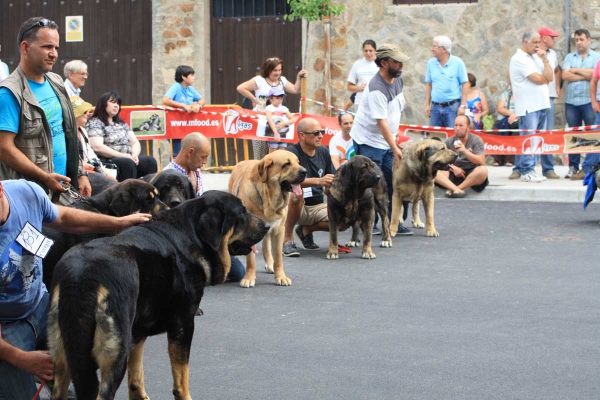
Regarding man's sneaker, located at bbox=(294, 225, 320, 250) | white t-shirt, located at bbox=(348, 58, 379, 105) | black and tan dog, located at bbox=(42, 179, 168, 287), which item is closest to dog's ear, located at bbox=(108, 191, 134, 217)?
black and tan dog, located at bbox=(42, 179, 168, 287)

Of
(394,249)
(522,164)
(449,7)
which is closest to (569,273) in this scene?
(394,249)

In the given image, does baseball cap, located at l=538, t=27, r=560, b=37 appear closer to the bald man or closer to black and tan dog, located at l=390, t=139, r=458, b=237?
black and tan dog, located at l=390, t=139, r=458, b=237

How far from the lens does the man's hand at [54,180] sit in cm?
618

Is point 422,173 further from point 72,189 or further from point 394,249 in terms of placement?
point 72,189

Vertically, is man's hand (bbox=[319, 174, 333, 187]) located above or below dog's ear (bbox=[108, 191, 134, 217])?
below

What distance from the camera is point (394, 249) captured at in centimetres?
1050

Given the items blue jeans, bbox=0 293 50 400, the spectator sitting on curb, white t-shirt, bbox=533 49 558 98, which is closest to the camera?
blue jeans, bbox=0 293 50 400

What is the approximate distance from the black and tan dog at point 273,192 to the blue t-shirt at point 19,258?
3.80 meters

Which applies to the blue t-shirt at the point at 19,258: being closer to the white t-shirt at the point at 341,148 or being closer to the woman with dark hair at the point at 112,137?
the woman with dark hair at the point at 112,137

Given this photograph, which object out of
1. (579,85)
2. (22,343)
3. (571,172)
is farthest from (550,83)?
(22,343)

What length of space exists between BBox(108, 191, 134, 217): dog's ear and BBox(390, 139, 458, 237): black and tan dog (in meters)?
5.41

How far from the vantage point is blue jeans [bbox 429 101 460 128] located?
1558 cm

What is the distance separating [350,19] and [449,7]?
1.97 metres

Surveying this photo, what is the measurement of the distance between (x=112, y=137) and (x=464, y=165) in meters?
5.53
